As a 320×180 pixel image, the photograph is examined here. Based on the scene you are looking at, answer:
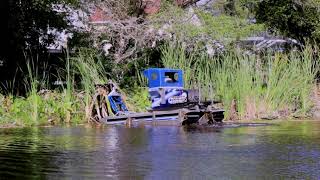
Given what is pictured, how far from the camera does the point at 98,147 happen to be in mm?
9781

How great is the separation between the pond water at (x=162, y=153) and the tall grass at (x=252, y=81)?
2.91 m

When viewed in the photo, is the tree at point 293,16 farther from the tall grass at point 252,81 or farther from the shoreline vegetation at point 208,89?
the tall grass at point 252,81

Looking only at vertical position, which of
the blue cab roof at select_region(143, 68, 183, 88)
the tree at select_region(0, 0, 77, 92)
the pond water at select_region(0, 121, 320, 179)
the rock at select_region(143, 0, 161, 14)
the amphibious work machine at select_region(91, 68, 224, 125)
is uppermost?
the rock at select_region(143, 0, 161, 14)

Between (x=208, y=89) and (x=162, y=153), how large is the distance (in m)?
7.38

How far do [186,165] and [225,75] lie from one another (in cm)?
860

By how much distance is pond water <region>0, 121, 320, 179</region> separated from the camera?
733 centimetres

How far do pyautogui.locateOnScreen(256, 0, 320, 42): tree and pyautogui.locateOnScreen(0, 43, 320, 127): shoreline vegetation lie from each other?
3564 mm

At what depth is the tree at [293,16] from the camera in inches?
822

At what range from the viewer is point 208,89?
52.9ft

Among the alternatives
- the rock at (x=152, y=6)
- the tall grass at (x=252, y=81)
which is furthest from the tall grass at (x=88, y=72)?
the rock at (x=152, y=6)

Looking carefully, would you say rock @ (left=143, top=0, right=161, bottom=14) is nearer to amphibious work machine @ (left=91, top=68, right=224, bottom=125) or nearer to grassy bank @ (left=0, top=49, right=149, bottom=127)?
grassy bank @ (left=0, top=49, right=149, bottom=127)

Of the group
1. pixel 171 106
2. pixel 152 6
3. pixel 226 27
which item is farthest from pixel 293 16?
pixel 171 106

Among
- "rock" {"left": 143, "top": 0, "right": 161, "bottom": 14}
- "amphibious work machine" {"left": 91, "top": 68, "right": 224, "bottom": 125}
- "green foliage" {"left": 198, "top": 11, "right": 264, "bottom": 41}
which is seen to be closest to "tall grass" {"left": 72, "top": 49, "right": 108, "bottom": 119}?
"amphibious work machine" {"left": 91, "top": 68, "right": 224, "bottom": 125}

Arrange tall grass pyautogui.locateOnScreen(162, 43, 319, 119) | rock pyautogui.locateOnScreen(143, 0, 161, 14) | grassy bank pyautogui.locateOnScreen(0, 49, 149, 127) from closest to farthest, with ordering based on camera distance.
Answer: grassy bank pyautogui.locateOnScreen(0, 49, 149, 127) < tall grass pyautogui.locateOnScreen(162, 43, 319, 119) < rock pyautogui.locateOnScreen(143, 0, 161, 14)
